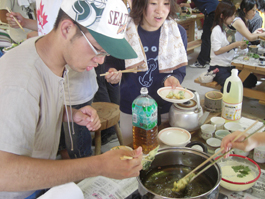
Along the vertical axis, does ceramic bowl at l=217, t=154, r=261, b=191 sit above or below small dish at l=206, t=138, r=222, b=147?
above

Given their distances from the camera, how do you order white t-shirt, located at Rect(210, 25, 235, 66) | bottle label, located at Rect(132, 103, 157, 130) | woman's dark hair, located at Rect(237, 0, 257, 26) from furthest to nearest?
woman's dark hair, located at Rect(237, 0, 257, 26)
white t-shirt, located at Rect(210, 25, 235, 66)
bottle label, located at Rect(132, 103, 157, 130)

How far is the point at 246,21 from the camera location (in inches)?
214

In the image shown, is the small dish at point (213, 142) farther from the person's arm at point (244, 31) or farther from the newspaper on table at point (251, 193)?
the person's arm at point (244, 31)

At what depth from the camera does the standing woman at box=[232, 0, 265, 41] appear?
4702 millimetres

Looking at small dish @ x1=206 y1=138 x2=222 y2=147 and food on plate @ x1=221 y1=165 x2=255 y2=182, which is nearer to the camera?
food on plate @ x1=221 y1=165 x2=255 y2=182

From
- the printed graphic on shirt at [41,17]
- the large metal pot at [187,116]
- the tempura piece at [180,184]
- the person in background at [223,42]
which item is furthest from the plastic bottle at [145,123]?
the person in background at [223,42]

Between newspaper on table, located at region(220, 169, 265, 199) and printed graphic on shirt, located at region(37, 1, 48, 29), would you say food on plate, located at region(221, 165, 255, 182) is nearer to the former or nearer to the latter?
newspaper on table, located at region(220, 169, 265, 199)

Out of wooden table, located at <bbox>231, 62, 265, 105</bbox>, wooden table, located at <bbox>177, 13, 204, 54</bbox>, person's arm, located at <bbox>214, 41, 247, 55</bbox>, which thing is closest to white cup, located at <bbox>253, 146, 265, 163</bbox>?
wooden table, located at <bbox>231, 62, 265, 105</bbox>

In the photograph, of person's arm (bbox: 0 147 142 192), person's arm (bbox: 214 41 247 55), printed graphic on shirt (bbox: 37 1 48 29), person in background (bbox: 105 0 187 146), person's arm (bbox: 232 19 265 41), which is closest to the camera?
person's arm (bbox: 0 147 142 192)

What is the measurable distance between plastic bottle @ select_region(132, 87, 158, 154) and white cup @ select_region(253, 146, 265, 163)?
63cm

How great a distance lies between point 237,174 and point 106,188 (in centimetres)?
75

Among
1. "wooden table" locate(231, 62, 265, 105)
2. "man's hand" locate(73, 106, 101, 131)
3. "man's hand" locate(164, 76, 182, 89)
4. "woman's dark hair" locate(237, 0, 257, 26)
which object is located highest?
"woman's dark hair" locate(237, 0, 257, 26)

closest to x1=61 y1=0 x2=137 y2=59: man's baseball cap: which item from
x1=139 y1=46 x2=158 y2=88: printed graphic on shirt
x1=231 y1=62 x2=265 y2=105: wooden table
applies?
x1=139 y1=46 x2=158 y2=88: printed graphic on shirt

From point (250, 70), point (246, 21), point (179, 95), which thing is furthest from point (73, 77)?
point (246, 21)
